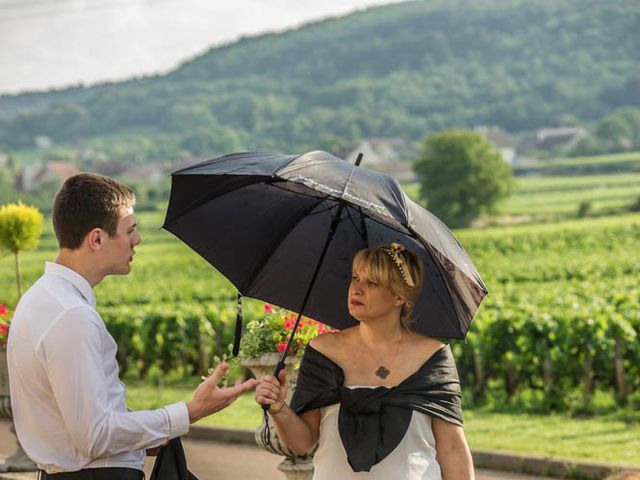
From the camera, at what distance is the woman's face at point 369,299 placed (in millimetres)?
3803

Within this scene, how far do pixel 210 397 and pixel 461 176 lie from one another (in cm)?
8006

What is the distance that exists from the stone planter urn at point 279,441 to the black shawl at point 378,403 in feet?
5.84

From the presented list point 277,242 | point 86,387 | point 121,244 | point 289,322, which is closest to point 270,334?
point 289,322

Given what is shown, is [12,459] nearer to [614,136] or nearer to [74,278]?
[74,278]

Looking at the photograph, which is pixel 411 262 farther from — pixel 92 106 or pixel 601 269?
pixel 92 106

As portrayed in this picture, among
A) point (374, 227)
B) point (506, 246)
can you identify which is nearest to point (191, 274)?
point (506, 246)

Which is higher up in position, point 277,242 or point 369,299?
point 277,242

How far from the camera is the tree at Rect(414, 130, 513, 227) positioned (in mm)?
80125

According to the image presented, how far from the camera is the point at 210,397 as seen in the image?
11.8 ft

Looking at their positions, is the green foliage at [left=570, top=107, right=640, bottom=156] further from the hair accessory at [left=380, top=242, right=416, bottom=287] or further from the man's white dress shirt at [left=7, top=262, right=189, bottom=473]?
the man's white dress shirt at [left=7, top=262, right=189, bottom=473]

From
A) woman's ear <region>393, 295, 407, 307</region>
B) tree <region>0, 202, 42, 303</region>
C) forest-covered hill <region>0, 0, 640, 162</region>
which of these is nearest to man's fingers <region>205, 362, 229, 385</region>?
woman's ear <region>393, 295, 407, 307</region>

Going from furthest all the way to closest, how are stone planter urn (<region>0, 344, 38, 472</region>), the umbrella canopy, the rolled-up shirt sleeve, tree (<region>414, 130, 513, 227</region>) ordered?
tree (<region>414, 130, 513, 227</region>) < stone planter urn (<region>0, 344, 38, 472</region>) < the umbrella canopy < the rolled-up shirt sleeve

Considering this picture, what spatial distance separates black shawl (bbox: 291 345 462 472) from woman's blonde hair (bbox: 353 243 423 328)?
24cm

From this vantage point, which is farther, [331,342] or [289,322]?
[289,322]
